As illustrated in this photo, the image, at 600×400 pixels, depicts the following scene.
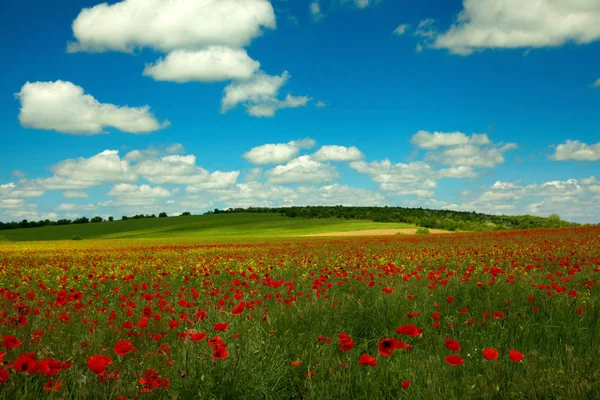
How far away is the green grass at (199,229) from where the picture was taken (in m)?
66.8

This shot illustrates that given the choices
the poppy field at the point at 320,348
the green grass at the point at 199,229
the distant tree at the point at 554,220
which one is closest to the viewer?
the poppy field at the point at 320,348

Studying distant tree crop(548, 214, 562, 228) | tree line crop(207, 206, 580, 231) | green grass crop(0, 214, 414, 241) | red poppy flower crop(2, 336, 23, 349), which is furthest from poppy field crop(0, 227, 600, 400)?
distant tree crop(548, 214, 562, 228)

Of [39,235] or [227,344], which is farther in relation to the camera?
[39,235]

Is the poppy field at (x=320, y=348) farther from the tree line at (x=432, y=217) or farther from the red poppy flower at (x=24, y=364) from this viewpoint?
the tree line at (x=432, y=217)

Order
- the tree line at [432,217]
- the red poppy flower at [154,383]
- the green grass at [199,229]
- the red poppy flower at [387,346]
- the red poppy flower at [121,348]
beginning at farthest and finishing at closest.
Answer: the green grass at [199,229]
the tree line at [432,217]
the red poppy flower at [154,383]
the red poppy flower at [387,346]
the red poppy flower at [121,348]

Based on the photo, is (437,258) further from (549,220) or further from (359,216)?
(359,216)

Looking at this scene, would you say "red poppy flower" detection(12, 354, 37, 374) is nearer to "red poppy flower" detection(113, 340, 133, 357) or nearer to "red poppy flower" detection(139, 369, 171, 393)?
"red poppy flower" detection(113, 340, 133, 357)

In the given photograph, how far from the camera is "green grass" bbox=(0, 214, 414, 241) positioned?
6675 centimetres

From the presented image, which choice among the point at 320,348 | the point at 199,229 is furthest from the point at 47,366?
the point at 199,229

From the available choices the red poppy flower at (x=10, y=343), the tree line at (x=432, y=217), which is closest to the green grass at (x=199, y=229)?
the tree line at (x=432, y=217)

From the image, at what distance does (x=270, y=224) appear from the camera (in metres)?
76.4

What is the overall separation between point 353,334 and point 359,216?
8349 centimetres

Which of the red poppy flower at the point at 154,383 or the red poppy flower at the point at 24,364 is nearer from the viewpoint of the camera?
the red poppy flower at the point at 24,364

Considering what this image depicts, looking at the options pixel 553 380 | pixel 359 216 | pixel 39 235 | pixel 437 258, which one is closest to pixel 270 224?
pixel 359 216
